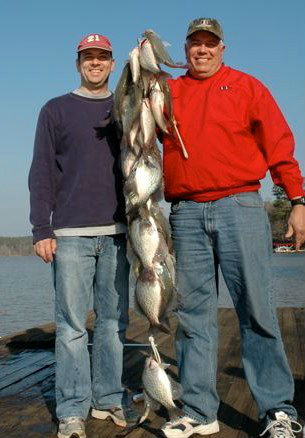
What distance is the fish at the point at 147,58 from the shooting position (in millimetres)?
3553

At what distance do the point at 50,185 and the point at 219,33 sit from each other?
4.66 feet

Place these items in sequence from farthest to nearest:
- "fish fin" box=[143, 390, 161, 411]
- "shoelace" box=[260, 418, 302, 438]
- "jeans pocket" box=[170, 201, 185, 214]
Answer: "jeans pocket" box=[170, 201, 185, 214], "fish fin" box=[143, 390, 161, 411], "shoelace" box=[260, 418, 302, 438]

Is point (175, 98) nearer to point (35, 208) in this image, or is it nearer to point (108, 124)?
point (108, 124)

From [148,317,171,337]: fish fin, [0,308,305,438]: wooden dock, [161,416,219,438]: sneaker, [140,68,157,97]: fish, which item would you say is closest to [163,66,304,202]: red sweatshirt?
[140,68,157,97]: fish

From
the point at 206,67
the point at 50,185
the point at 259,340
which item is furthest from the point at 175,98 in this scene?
the point at 259,340

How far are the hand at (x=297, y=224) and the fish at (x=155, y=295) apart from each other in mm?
785

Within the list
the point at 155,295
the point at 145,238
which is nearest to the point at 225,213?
the point at 145,238

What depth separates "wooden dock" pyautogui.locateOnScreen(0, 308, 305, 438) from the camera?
3867 mm

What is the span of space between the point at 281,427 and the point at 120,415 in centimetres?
108

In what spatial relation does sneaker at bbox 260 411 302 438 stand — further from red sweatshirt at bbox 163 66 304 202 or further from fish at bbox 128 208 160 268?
red sweatshirt at bbox 163 66 304 202

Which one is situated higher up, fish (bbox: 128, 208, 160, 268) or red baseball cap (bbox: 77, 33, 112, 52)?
red baseball cap (bbox: 77, 33, 112, 52)

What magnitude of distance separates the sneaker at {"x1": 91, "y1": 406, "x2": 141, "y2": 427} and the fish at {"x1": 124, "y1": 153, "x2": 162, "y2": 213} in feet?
4.54

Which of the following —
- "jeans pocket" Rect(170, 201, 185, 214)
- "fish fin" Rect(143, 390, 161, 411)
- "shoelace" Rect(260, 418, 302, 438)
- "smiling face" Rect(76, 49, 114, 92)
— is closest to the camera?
"shoelace" Rect(260, 418, 302, 438)

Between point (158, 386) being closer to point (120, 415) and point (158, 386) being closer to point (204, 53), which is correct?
point (120, 415)
